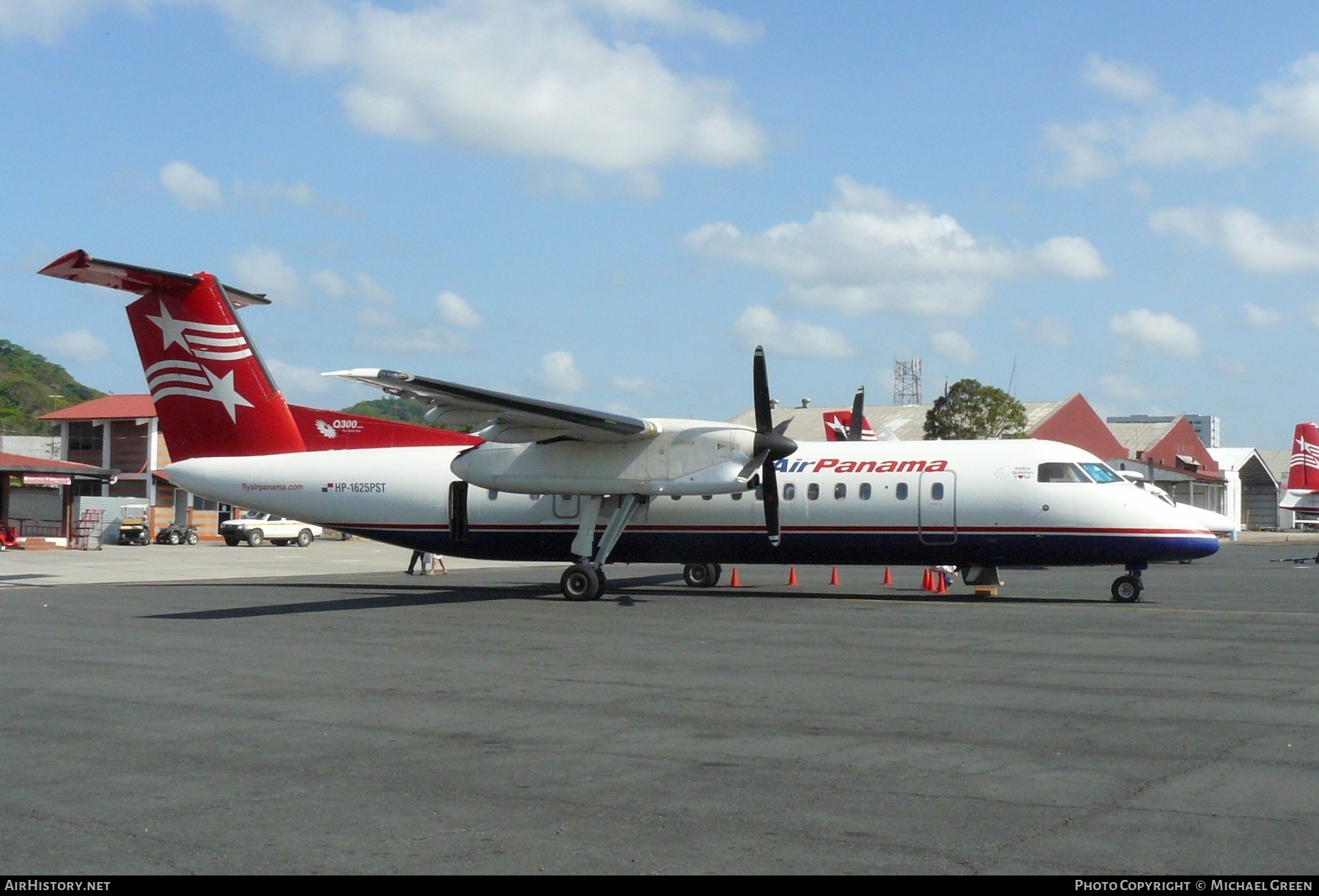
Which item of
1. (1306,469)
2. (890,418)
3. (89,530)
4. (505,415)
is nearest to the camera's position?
(505,415)

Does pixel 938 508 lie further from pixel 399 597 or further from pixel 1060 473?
pixel 399 597

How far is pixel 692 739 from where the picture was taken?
8.87 meters

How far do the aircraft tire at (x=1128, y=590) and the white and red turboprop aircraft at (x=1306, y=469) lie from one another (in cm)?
3676

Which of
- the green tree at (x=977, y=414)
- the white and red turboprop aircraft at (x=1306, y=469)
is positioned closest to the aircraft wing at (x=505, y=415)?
the white and red turboprop aircraft at (x=1306, y=469)

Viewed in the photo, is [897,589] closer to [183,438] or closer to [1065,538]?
[1065,538]

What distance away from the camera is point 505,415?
21.0 m

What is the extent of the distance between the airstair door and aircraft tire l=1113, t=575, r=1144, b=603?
3.06 metres

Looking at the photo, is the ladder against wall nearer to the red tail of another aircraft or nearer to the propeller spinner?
the red tail of another aircraft

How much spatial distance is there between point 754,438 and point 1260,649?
9.27 metres

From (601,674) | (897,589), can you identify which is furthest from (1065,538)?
(601,674)

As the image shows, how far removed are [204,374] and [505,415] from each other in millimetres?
7107

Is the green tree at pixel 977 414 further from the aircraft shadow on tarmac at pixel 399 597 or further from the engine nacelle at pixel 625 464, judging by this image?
the engine nacelle at pixel 625 464

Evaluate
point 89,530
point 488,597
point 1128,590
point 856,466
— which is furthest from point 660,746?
point 89,530

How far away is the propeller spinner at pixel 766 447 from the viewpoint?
20.5 meters
